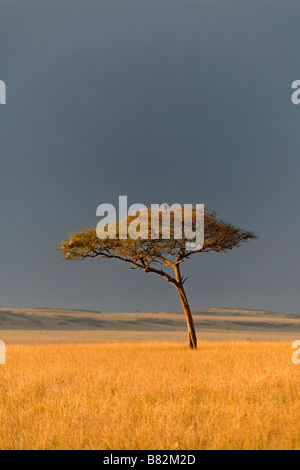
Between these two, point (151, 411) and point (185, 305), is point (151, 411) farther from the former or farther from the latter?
point (185, 305)

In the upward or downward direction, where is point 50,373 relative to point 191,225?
downward

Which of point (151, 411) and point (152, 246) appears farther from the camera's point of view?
point (152, 246)

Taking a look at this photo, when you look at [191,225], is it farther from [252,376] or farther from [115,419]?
[115,419]

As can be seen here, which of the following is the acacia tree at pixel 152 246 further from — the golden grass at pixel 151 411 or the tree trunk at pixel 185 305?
the golden grass at pixel 151 411

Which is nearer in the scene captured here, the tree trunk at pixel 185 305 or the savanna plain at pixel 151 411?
the savanna plain at pixel 151 411

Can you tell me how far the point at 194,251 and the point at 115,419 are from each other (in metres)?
22.1

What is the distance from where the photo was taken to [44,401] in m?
10.8

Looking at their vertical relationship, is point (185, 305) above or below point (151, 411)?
above

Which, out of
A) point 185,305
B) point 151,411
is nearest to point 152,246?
point 185,305

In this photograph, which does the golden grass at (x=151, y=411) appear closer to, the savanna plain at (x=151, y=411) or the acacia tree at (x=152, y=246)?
the savanna plain at (x=151, y=411)

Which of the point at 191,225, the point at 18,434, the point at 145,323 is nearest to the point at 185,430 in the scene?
the point at 18,434

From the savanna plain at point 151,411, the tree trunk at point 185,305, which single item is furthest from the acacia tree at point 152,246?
the savanna plain at point 151,411

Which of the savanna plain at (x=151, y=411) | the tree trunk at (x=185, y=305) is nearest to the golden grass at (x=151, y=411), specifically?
the savanna plain at (x=151, y=411)

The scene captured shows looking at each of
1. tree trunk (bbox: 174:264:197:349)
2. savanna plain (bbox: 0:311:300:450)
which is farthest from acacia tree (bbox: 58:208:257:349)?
savanna plain (bbox: 0:311:300:450)
